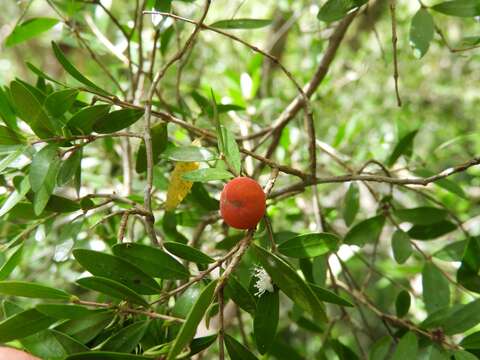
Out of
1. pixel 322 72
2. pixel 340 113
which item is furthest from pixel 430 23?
pixel 340 113

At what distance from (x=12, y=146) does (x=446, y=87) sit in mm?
3072

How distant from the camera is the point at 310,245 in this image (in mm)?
616

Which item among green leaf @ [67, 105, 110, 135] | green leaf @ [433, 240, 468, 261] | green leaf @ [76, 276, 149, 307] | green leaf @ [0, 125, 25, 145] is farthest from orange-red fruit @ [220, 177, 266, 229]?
green leaf @ [433, 240, 468, 261]

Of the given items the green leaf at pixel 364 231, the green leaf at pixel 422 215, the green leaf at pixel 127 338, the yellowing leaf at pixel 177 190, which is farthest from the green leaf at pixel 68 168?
the green leaf at pixel 422 215

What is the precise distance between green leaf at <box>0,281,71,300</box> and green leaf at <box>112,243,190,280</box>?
8 cm

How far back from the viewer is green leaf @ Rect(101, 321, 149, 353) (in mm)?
554

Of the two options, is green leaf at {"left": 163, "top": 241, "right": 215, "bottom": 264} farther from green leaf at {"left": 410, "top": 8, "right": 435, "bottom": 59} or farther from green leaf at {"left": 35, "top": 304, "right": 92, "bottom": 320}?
green leaf at {"left": 410, "top": 8, "right": 435, "bottom": 59}

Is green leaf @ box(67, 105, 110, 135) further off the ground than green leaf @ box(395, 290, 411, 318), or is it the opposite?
green leaf @ box(67, 105, 110, 135)

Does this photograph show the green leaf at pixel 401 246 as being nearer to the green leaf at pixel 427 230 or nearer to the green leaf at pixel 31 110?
the green leaf at pixel 427 230

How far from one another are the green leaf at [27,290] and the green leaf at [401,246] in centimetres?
58

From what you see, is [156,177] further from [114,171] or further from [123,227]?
[114,171]

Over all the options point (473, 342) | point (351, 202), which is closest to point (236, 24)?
point (351, 202)

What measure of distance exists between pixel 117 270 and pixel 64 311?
2.9 inches

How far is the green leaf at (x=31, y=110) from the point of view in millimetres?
621
